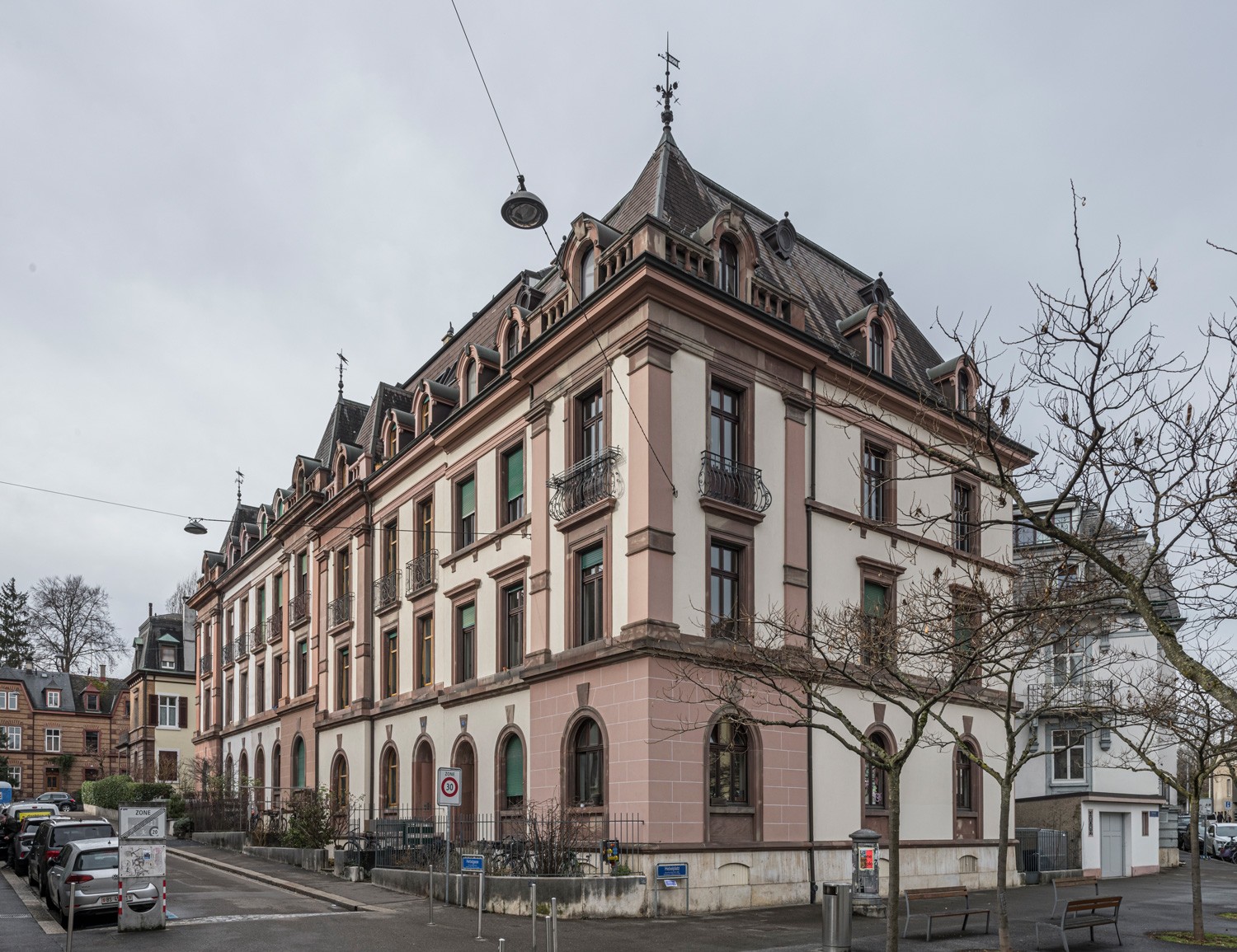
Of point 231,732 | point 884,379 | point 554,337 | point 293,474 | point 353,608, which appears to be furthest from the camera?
point 231,732

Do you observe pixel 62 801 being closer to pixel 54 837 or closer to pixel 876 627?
pixel 54 837

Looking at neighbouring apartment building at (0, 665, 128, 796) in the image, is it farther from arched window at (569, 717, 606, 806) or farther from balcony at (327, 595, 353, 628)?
arched window at (569, 717, 606, 806)

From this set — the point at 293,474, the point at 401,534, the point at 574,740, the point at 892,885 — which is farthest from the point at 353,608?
the point at 892,885

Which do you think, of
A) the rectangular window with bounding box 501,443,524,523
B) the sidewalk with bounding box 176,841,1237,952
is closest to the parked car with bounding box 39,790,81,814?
the sidewalk with bounding box 176,841,1237,952

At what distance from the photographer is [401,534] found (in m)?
34.3

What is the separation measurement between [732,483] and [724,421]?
144cm

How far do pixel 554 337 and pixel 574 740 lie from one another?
844 centimetres

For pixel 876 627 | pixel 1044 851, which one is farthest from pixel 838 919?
pixel 1044 851

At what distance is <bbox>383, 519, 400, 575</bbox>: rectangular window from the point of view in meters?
34.8

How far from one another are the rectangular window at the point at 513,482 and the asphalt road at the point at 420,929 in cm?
885

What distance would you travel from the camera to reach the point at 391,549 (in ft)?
116

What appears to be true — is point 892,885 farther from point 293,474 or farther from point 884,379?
point 293,474

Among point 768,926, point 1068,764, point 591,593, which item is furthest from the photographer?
point 1068,764

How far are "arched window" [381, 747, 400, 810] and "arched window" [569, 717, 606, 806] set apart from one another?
1098 cm
